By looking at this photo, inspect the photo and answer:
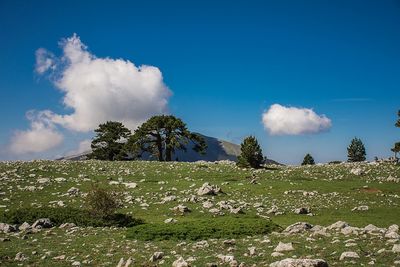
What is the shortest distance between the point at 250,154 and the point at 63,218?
Result: 32.9 m

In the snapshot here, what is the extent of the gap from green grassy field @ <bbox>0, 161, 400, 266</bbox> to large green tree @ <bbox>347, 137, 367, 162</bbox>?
40900 millimetres

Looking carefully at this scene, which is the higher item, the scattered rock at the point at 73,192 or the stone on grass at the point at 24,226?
the scattered rock at the point at 73,192

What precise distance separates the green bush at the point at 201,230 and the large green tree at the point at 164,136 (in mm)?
51307

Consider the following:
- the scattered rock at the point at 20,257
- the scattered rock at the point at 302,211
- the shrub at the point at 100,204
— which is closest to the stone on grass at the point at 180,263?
the scattered rock at the point at 20,257

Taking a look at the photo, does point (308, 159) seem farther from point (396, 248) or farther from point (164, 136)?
point (396, 248)

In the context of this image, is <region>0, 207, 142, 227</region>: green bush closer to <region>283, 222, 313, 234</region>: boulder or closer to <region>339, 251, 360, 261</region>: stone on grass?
<region>283, 222, 313, 234</region>: boulder

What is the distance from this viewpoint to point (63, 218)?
24.4 meters

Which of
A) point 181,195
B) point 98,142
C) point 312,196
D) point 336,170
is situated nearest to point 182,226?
point 181,195

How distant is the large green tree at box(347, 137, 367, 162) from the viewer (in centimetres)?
9338

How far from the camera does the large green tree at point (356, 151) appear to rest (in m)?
93.4

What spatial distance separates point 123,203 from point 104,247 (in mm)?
13804

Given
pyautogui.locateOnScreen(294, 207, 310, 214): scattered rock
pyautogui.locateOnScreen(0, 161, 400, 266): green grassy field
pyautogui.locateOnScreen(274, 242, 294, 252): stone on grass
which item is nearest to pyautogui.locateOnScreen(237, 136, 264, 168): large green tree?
pyautogui.locateOnScreen(0, 161, 400, 266): green grassy field

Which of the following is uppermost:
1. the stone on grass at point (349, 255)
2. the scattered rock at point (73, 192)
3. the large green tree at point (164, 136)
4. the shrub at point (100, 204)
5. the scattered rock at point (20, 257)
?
the large green tree at point (164, 136)

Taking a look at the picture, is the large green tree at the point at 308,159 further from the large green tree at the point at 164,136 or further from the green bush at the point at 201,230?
the green bush at the point at 201,230
